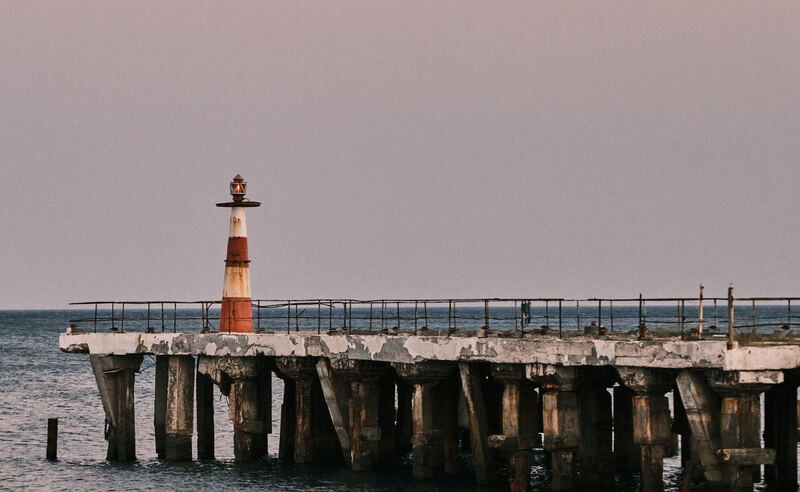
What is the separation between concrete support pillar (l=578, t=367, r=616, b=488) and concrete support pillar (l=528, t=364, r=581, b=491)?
97 cm

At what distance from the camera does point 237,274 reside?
131ft

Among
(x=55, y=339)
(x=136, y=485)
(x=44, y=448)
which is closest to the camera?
(x=136, y=485)

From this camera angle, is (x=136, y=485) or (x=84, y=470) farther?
(x=84, y=470)

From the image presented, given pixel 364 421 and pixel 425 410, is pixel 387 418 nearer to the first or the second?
pixel 364 421

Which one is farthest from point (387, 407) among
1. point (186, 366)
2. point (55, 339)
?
point (55, 339)

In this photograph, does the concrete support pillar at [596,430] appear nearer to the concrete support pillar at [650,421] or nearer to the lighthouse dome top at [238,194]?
the concrete support pillar at [650,421]

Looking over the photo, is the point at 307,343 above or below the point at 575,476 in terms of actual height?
above

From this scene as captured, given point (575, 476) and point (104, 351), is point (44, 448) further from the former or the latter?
point (575, 476)

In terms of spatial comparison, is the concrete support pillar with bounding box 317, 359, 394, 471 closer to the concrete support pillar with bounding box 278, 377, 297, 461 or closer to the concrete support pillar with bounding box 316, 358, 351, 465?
the concrete support pillar with bounding box 316, 358, 351, 465

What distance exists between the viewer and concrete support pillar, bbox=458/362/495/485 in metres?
31.6

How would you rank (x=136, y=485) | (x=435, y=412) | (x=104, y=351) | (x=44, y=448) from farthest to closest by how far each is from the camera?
(x=44, y=448) < (x=104, y=351) < (x=136, y=485) < (x=435, y=412)

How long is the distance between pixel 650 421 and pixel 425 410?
6306mm

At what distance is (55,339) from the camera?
499 feet

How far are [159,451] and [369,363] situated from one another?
331 inches
